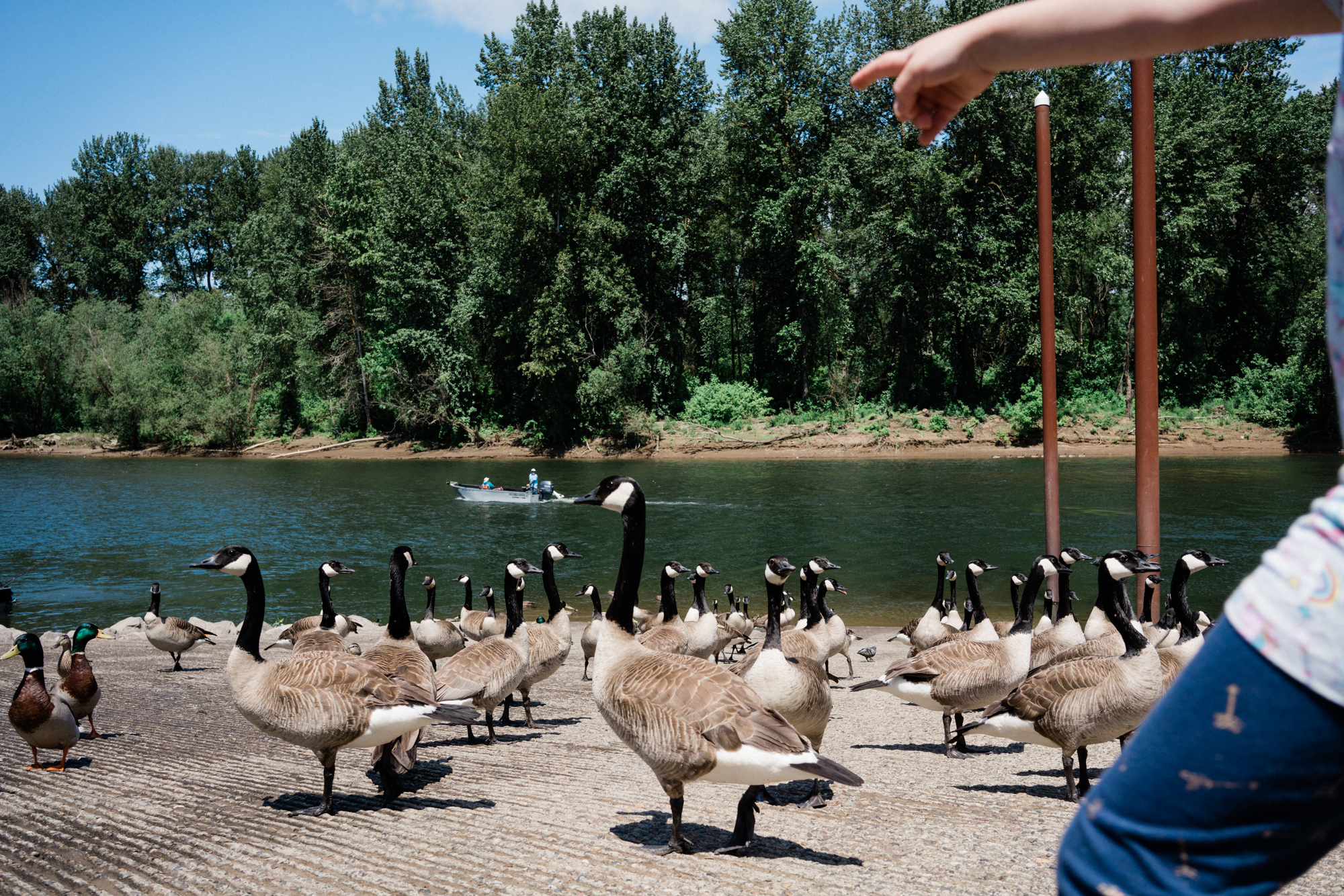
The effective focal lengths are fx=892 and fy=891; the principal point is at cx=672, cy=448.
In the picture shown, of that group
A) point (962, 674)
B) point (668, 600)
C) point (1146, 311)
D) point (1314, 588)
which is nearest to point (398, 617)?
point (668, 600)

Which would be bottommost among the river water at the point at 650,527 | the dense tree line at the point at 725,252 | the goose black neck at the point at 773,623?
the river water at the point at 650,527

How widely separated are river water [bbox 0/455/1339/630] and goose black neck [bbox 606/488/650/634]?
1350 cm

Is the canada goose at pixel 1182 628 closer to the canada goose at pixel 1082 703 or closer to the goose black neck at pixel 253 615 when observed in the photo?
the canada goose at pixel 1082 703

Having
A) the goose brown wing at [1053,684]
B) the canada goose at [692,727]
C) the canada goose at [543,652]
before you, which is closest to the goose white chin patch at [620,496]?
the canada goose at [692,727]

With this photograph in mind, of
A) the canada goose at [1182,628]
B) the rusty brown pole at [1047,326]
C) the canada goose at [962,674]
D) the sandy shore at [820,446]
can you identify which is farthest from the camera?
the sandy shore at [820,446]

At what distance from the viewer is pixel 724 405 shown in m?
58.5

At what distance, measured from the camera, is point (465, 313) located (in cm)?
5834

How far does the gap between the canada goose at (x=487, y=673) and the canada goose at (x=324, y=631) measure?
148 centimetres

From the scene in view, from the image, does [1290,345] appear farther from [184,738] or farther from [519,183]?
[184,738]

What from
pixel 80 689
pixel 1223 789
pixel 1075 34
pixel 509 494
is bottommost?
pixel 509 494

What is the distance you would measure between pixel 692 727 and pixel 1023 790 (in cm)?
351

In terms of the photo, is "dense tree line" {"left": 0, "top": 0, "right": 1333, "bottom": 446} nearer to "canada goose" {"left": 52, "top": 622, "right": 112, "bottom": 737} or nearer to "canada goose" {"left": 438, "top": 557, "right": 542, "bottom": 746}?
"canada goose" {"left": 438, "top": 557, "right": 542, "bottom": 746}

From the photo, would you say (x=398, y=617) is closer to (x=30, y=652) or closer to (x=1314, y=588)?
(x=30, y=652)

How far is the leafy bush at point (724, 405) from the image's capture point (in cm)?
5809
